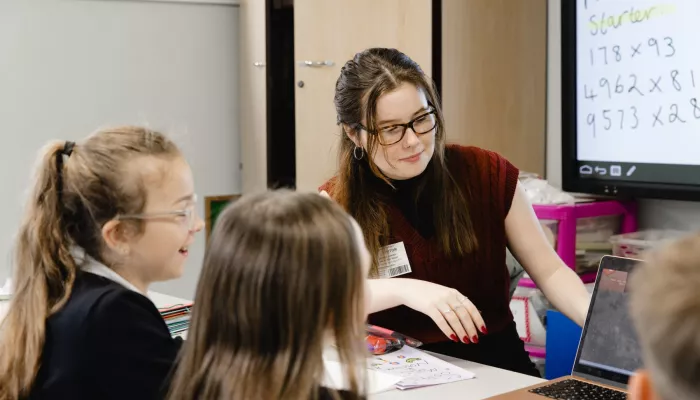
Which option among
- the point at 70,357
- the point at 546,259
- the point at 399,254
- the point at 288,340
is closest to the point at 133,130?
the point at 70,357

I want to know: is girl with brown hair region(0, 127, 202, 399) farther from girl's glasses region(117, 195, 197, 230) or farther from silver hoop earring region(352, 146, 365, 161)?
silver hoop earring region(352, 146, 365, 161)

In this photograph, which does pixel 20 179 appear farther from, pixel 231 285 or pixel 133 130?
pixel 231 285

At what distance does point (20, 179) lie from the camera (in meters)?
3.53

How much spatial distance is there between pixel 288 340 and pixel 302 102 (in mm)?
2351

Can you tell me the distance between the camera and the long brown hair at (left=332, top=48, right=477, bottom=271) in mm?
1915

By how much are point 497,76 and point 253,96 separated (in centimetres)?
117

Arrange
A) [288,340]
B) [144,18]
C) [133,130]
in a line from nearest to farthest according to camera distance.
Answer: [288,340]
[133,130]
[144,18]

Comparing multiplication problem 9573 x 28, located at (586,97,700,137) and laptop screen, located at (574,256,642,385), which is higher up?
multiplication problem 9573 x 28, located at (586,97,700,137)

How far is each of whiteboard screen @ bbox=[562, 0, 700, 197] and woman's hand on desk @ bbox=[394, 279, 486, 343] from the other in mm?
1070

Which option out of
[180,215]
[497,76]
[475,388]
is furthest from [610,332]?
[497,76]

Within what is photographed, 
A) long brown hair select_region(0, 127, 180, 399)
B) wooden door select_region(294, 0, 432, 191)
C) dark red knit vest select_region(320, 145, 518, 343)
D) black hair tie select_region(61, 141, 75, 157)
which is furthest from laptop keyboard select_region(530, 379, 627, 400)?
wooden door select_region(294, 0, 432, 191)

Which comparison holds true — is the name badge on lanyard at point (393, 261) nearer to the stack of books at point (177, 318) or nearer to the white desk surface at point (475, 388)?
the white desk surface at point (475, 388)

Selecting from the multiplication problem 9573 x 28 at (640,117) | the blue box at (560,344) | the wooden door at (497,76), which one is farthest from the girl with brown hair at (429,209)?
the wooden door at (497,76)

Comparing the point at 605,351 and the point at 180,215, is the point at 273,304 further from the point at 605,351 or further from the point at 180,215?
the point at 605,351
